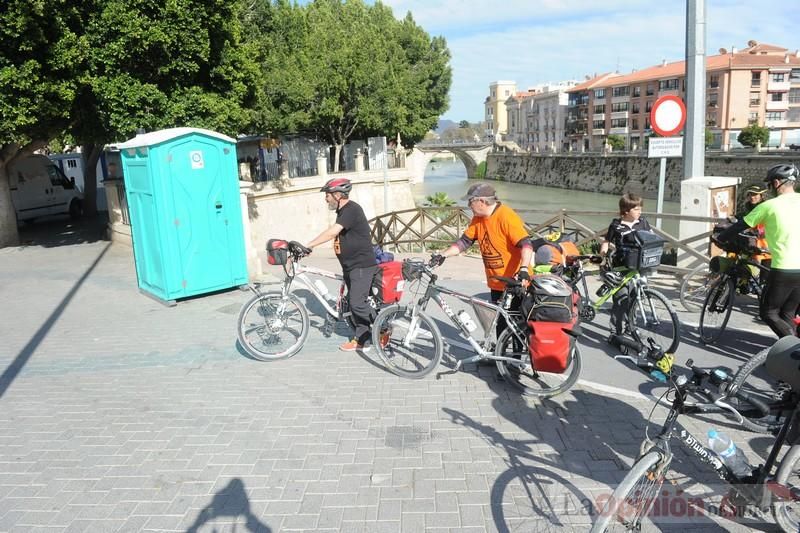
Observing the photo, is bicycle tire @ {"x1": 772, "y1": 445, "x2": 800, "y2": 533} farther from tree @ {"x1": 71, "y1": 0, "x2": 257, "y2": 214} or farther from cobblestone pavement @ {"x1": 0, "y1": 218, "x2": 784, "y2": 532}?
tree @ {"x1": 71, "y1": 0, "x2": 257, "y2": 214}

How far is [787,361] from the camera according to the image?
2842 millimetres

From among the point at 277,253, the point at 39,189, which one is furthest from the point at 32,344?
the point at 39,189

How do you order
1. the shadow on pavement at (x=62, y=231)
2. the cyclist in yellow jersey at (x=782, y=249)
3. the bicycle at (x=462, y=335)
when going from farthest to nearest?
1. the shadow on pavement at (x=62, y=231)
2. the bicycle at (x=462, y=335)
3. the cyclist in yellow jersey at (x=782, y=249)

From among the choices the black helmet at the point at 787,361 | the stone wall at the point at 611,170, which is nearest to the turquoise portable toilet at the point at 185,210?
the black helmet at the point at 787,361

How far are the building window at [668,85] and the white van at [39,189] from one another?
235 ft

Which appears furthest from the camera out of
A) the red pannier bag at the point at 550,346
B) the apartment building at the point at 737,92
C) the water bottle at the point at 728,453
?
the apartment building at the point at 737,92

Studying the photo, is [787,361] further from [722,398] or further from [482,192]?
[482,192]

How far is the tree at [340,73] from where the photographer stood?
25406mm

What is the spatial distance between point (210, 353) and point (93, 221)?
45.8 ft

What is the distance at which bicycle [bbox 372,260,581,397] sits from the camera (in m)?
4.76

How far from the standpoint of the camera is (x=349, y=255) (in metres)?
5.61

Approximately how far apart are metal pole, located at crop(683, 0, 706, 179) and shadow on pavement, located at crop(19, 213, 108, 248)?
41.2 feet

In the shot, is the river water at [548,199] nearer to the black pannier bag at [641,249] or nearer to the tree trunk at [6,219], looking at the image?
the tree trunk at [6,219]

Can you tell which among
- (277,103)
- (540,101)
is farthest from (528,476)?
(540,101)
